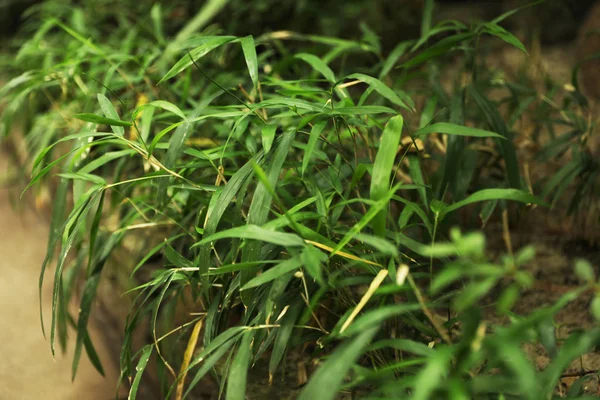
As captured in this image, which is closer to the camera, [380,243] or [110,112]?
[380,243]

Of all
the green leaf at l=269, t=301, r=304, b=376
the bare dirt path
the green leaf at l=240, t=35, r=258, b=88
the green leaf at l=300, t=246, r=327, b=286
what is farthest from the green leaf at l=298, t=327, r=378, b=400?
the bare dirt path

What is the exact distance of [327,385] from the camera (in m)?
0.68

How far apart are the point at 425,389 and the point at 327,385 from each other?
11 cm

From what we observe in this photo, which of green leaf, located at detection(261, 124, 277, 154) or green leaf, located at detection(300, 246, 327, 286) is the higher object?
green leaf, located at detection(261, 124, 277, 154)

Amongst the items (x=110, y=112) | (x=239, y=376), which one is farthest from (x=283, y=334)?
(x=110, y=112)

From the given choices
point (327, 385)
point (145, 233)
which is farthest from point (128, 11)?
point (327, 385)

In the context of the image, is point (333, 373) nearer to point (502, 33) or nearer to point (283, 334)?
point (283, 334)

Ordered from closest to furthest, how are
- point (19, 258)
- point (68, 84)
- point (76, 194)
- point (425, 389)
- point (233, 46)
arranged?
point (425, 389) → point (76, 194) → point (68, 84) → point (233, 46) → point (19, 258)

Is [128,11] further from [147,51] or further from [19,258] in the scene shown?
A: [19,258]

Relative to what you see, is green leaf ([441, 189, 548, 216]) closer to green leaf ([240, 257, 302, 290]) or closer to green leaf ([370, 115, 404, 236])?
green leaf ([370, 115, 404, 236])

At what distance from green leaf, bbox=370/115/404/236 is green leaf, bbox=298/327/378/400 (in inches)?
7.8

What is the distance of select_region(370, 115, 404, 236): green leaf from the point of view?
880 mm

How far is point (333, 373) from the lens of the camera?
0.69 meters

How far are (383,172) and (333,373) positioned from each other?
0.32 metres
